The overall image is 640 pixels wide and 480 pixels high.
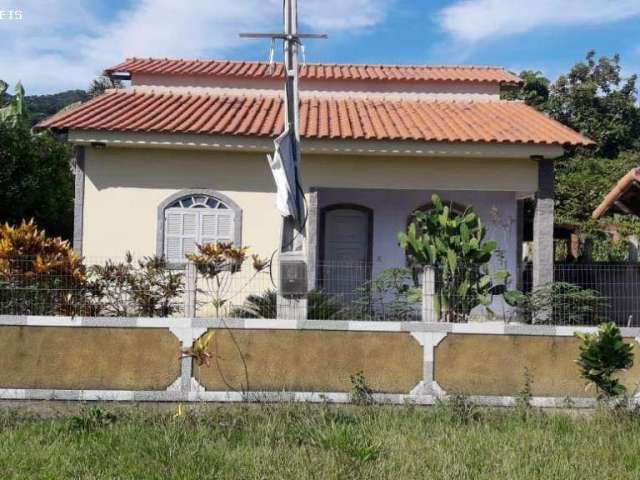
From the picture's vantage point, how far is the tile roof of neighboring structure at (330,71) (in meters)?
13.2

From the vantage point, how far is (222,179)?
1084 cm

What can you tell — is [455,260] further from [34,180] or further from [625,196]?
[34,180]

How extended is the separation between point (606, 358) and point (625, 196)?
363 centimetres

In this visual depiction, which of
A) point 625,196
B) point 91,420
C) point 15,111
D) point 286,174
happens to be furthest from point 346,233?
point 15,111

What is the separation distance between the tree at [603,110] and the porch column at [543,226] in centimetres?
2066

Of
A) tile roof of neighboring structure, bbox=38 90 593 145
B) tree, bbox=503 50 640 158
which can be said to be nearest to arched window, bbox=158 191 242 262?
tile roof of neighboring structure, bbox=38 90 593 145

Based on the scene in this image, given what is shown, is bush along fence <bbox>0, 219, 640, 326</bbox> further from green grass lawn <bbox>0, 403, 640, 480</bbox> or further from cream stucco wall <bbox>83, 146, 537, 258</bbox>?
cream stucco wall <bbox>83, 146, 537, 258</bbox>

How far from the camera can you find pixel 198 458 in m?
4.89

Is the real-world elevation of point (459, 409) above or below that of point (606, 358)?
below

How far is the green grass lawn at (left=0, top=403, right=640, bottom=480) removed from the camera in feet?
15.2

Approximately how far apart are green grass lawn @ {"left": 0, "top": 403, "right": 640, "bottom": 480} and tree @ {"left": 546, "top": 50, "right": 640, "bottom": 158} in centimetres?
2626

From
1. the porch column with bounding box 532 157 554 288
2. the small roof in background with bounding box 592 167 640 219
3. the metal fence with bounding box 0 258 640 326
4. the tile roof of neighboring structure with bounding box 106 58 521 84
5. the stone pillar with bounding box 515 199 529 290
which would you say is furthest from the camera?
the tile roof of neighboring structure with bounding box 106 58 521 84

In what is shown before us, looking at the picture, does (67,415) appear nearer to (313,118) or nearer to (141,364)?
(141,364)

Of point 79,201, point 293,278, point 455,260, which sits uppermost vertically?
point 79,201
